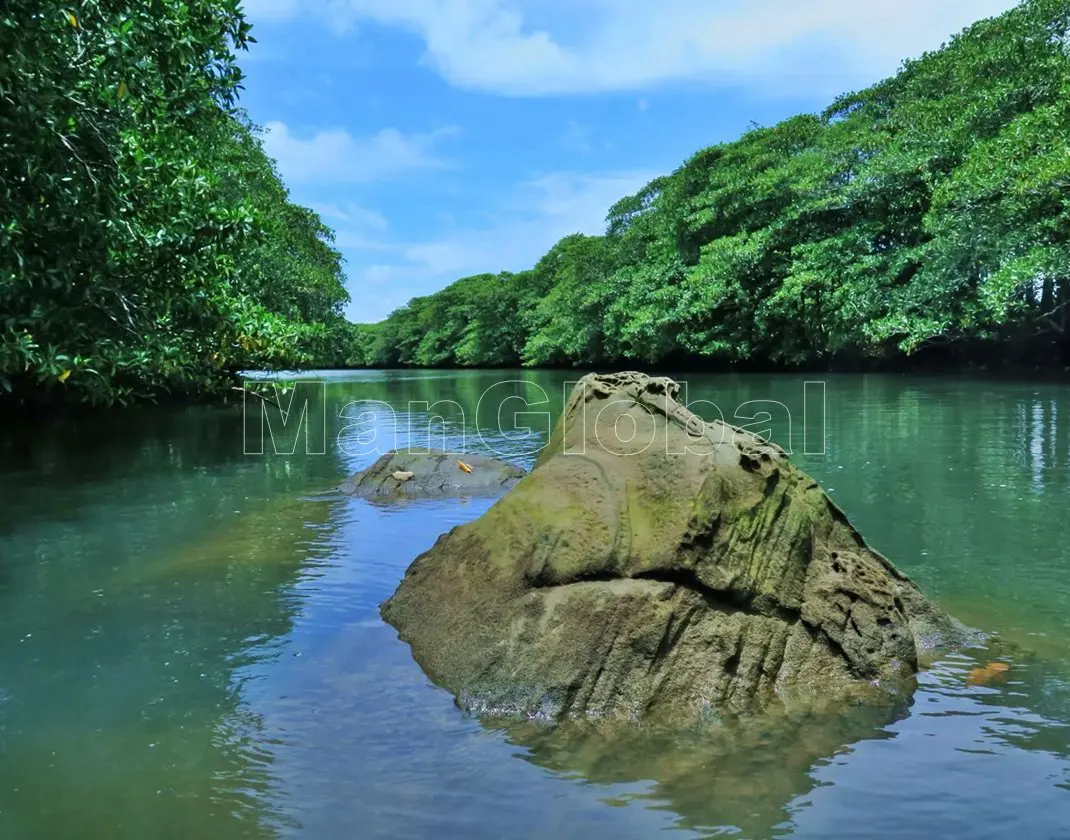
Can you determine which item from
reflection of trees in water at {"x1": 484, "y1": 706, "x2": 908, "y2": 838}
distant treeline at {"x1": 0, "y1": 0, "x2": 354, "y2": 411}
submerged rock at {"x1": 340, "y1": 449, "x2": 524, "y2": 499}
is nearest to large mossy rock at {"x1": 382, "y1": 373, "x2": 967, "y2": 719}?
reflection of trees in water at {"x1": 484, "y1": 706, "x2": 908, "y2": 838}

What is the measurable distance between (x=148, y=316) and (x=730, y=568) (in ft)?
25.7

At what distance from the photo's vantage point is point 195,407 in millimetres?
30453

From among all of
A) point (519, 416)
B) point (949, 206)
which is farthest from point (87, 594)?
point (949, 206)

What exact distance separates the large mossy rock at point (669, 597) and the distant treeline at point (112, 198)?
4.61 metres

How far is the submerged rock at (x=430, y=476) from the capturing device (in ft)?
39.5

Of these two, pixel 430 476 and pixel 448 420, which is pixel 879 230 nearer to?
pixel 448 420

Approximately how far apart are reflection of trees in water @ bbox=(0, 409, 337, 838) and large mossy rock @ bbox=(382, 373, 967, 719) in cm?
132

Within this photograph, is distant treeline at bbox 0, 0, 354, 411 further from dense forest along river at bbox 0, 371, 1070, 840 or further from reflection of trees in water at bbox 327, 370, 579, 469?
reflection of trees in water at bbox 327, 370, 579, 469

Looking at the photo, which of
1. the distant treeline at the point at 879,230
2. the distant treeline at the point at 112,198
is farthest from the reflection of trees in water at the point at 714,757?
the distant treeline at the point at 879,230

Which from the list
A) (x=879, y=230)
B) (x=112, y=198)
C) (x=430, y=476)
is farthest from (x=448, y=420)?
(x=879, y=230)

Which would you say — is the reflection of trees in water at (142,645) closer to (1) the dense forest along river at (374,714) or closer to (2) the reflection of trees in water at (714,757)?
(1) the dense forest along river at (374,714)

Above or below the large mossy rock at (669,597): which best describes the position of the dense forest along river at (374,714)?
below

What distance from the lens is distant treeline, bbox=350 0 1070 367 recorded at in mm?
23953

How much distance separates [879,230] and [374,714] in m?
32.1
